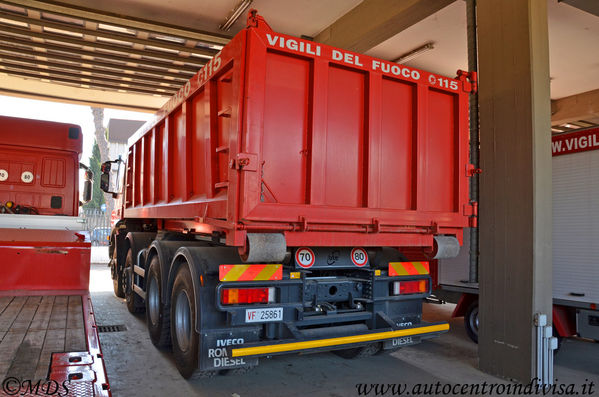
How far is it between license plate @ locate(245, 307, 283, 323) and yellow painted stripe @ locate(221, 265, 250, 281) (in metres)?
0.30

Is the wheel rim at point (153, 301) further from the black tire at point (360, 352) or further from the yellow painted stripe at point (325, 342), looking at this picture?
the black tire at point (360, 352)

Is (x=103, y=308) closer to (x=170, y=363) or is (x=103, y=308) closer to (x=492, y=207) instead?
(x=170, y=363)

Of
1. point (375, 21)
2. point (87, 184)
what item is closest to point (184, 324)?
point (87, 184)

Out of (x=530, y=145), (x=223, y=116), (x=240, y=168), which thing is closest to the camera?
(x=240, y=168)

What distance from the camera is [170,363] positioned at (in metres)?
4.93

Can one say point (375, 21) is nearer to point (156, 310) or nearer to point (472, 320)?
point (472, 320)

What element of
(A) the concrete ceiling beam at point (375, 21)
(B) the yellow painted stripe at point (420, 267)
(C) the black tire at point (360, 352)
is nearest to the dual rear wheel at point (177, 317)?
(C) the black tire at point (360, 352)

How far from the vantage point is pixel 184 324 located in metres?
4.51

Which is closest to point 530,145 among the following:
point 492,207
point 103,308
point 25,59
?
point 492,207

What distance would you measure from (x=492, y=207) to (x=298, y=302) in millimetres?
2552

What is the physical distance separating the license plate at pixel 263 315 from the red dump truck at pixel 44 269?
1.18 meters

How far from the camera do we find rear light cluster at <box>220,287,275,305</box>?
12.5 feet

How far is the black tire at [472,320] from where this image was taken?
649 centimetres

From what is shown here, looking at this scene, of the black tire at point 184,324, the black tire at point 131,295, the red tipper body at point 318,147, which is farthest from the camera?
the black tire at point 131,295
